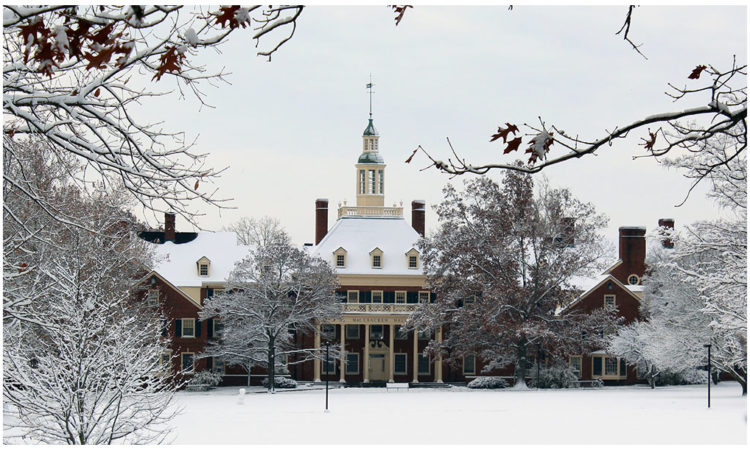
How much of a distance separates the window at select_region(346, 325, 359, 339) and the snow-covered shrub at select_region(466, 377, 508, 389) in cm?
769

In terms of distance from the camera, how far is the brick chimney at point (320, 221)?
197 ft

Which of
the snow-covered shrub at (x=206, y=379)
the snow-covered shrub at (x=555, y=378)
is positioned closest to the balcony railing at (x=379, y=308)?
the snow-covered shrub at (x=555, y=378)

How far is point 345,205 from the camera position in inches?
2357

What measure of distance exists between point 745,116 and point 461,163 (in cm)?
209

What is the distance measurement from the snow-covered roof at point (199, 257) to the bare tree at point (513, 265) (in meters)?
12.1

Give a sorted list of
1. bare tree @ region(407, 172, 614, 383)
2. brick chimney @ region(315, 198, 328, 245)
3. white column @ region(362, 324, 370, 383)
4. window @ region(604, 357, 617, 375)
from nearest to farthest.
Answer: bare tree @ region(407, 172, 614, 383) < white column @ region(362, 324, 370, 383) < window @ region(604, 357, 617, 375) < brick chimney @ region(315, 198, 328, 245)

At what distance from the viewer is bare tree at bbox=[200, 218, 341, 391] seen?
48.4 metres

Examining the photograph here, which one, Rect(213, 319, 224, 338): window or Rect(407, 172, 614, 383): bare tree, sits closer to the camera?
Rect(407, 172, 614, 383): bare tree

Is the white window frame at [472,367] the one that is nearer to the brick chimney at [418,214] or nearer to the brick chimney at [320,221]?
the brick chimney at [418,214]

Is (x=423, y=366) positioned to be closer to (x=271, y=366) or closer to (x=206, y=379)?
(x=271, y=366)

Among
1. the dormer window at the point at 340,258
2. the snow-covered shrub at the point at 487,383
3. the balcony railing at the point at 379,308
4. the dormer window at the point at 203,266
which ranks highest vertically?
the dormer window at the point at 340,258

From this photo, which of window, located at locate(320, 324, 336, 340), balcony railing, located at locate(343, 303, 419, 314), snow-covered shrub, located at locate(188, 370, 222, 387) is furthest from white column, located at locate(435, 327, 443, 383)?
snow-covered shrub, located at locate(188, 370, 222, 387)

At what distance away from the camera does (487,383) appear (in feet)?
169

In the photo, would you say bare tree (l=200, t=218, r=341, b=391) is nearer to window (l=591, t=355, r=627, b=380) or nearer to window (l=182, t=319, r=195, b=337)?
window (l=182, t=319, r=195, b=337)
